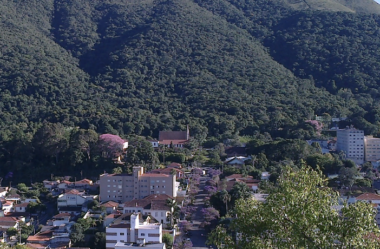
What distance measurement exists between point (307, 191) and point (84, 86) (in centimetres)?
6110

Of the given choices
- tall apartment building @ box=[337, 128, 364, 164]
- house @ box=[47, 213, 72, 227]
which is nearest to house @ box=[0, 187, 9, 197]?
house @ box=[47, 213, 72, 227]

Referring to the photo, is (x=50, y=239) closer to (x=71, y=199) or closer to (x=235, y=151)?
(x=71, y=199)

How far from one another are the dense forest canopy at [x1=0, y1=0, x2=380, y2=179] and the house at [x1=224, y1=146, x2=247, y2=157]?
481 centimetres

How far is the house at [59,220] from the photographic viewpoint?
3052 centimetres

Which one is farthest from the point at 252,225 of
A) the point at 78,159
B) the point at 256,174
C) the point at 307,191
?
the point at 78,159

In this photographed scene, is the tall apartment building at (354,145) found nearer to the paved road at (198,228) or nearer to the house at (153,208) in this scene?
the paved road at (198,228)

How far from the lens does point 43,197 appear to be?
3619 centimetres

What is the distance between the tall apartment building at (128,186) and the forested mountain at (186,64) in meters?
14.9

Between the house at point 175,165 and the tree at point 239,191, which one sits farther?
the house at point 175,165

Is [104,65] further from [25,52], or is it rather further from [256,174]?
[256,174]

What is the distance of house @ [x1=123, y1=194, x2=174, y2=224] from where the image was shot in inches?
1185

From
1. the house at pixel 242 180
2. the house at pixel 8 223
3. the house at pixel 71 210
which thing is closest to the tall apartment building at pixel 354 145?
the house at pixel 242 180

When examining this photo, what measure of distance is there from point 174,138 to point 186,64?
27379 millimetres

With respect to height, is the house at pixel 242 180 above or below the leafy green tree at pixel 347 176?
below
